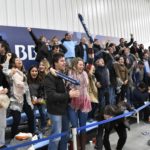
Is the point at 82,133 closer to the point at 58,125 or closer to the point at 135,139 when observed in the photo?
the point at 58,125

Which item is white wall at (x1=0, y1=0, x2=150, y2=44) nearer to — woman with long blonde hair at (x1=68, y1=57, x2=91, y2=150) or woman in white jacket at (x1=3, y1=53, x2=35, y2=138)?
woman in white jacket at (x1=3, y1=53, x2=35, y2=138)

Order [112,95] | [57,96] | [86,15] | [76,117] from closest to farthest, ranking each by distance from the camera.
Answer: [57,96]
[76,117]
[112,95]
[86,15]

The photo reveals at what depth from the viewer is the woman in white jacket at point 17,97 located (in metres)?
4.60

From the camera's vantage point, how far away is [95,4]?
428 inches

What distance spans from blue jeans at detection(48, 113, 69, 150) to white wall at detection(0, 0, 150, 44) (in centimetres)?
414

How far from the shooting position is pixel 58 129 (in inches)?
149

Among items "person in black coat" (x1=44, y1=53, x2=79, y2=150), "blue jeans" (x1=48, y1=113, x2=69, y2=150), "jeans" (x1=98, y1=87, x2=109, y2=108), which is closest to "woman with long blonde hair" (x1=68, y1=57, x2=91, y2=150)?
"blue jeans" (x1=48, y1=113, x2=69, y2=150)

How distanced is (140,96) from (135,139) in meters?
2.10

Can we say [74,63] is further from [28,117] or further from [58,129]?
[28,117]

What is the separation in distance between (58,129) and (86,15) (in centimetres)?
710

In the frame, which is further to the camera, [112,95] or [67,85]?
[112,95]

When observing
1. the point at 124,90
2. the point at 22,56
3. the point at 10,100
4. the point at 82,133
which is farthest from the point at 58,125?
the point at 124,90

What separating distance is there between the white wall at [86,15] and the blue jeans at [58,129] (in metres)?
4.14

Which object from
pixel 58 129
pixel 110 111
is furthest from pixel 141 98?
pixel 58 129
